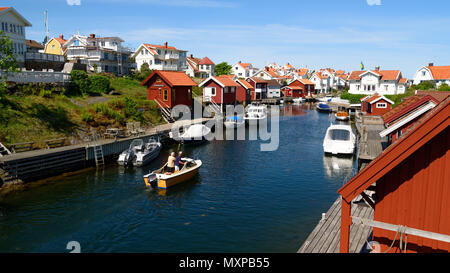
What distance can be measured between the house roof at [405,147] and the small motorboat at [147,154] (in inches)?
1059

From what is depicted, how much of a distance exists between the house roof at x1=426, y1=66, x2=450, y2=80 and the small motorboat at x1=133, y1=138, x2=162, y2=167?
92.5 metres

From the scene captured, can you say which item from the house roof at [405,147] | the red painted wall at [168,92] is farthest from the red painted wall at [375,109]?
the house roof at [405,147]

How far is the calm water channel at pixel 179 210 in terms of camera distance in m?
17.1

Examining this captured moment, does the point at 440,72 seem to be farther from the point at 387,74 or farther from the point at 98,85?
the point at 98,85

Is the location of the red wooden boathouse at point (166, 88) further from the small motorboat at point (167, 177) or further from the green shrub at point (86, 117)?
the small motorboat at point (167, 177)

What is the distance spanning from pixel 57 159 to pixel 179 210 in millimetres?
13322

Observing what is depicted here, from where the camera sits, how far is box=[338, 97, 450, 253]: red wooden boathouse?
6.42 metres

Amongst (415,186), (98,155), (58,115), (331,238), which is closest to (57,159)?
(98,155)

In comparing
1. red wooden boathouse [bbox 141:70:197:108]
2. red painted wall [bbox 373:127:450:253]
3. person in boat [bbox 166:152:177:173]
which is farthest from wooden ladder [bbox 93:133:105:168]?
red painted wall [bbox 373:127:450:253]

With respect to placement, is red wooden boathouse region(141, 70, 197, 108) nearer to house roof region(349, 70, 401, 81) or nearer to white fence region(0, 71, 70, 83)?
white fence region(0, 71, 70, 83)

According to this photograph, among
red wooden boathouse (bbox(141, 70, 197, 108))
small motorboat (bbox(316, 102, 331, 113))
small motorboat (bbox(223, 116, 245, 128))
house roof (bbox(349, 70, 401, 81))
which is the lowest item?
small motorboat (bbox(223, 116, 245, 128))

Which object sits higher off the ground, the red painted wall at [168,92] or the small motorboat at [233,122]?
the red painted wall at [168,92]

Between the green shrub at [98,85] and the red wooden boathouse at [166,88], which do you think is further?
the red wooden boathouse at [166,88]

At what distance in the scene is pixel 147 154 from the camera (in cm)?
3288
